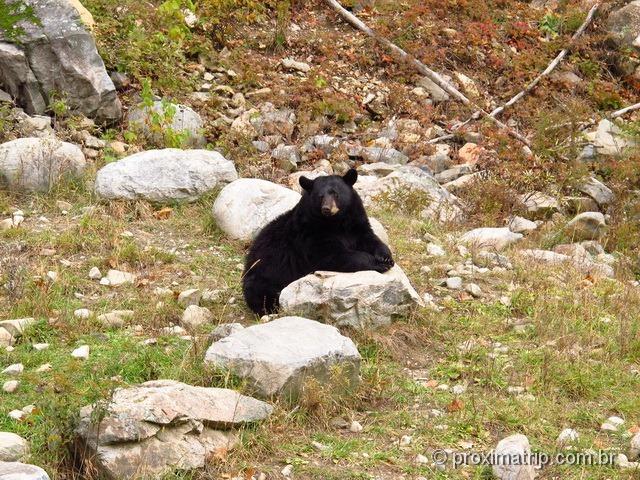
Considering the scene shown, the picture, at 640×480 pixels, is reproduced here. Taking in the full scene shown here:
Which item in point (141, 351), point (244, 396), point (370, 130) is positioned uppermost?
point (244, 396)

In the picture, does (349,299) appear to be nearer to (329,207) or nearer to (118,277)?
(329,207)

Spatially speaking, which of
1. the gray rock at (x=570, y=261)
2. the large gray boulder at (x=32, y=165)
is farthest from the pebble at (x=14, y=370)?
the gray rock at (x=570, y=261)

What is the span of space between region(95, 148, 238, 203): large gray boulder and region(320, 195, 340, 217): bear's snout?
8.75ft

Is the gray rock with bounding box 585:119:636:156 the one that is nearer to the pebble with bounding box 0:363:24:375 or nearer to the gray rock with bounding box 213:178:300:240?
the gray rock with bounding box 213:178:300:240

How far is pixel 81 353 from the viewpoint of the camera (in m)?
6.22

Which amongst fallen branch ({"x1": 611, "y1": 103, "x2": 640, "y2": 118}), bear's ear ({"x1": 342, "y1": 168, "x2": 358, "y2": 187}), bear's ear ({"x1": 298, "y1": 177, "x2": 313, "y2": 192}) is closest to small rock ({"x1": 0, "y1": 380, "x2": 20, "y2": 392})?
bear's ear ({"x1": 298, "y1": 177, "x2": 313, "y2": 192})

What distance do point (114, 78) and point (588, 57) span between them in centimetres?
780

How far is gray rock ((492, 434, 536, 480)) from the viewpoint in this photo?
4.79 m

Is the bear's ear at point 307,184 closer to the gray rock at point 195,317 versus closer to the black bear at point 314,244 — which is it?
the black bear at point 314,244

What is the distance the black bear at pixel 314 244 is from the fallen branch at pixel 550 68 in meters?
6.81

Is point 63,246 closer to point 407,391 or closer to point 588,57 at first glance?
point 407,391

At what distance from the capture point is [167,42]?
13461 mm

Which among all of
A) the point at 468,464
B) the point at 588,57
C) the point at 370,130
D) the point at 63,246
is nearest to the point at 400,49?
the point at 370,130

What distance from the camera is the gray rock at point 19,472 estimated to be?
3998 millimetres
